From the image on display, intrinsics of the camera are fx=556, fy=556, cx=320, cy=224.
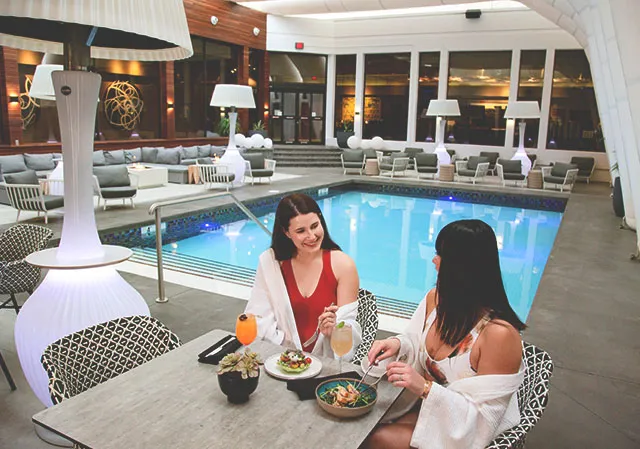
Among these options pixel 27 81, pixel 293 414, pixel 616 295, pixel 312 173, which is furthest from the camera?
pixel 312 173

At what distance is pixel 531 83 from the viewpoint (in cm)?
1822

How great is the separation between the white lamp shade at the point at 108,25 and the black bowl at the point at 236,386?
1367 millimetres

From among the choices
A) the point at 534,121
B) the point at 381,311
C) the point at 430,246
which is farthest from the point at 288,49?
the point at 381,311

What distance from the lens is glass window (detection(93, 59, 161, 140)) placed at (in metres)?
16.1

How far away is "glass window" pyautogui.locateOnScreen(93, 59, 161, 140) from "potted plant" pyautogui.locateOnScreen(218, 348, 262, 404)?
49.4ft

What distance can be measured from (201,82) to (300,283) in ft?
57.4

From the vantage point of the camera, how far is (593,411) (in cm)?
313

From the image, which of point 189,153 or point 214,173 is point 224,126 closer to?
point 189,153

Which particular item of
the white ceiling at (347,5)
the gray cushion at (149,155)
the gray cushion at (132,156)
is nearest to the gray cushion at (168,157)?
the gray cushion at (149,155)

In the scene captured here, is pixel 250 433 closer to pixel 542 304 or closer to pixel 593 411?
pixel 593 411

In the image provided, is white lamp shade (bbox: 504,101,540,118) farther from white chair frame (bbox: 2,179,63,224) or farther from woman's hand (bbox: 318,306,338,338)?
woman's hand (bbox: 318,306,338,338)

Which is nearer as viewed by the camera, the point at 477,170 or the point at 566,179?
the point at 566,179

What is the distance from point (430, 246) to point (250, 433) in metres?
7.65

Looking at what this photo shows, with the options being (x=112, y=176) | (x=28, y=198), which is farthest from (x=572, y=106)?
(x=28, y=198)
